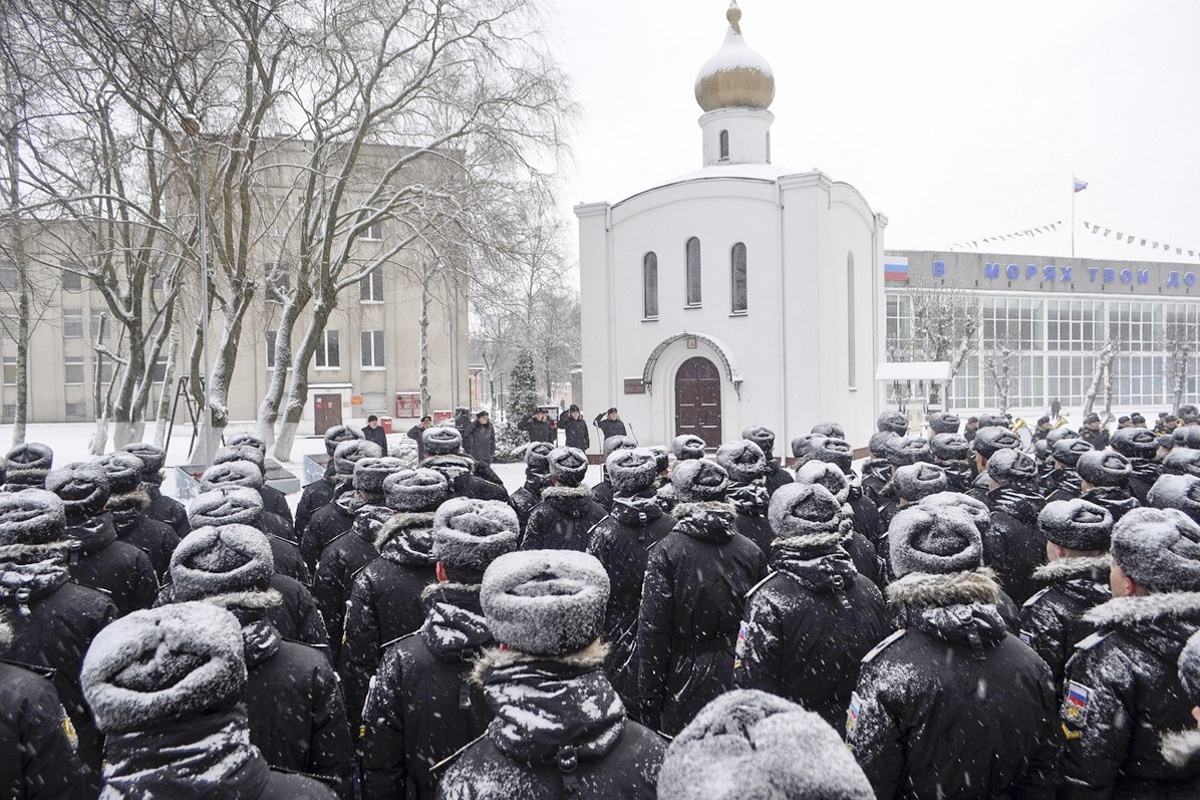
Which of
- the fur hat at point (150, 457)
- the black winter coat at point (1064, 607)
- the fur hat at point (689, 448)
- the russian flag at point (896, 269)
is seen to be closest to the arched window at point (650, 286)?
the fur hat at point (689, 448)

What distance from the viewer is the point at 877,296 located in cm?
2802

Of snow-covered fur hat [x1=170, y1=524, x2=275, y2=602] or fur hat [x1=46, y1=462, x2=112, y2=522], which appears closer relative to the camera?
snow-covered fur hat [x1=170, y1=524, x2=275, y2=602]

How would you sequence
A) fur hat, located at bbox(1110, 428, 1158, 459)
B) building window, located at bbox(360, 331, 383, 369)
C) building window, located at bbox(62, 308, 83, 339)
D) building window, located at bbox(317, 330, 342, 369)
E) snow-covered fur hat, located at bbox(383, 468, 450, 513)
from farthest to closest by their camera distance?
building window, located at bbox(62, 308, 83, 339) < building window, located at bbox(360, 331, 383, 369) < building window, located at bbox(317, 330, 342, 369) < fur hat, located at bbox(1110, 428, 1158, 459) < snow-covered fur hat, located at bbox(383, 468, 450, 513)

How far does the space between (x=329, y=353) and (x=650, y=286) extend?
21.6m

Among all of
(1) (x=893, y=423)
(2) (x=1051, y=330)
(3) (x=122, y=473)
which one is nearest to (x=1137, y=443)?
(1) (x=893, y=423)

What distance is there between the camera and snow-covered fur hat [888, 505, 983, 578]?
2.84m

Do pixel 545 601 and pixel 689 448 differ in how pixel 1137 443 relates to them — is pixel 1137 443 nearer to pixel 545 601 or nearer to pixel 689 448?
pixel 689 448

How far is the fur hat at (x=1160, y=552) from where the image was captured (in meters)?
2.79

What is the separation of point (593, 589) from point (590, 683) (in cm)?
24

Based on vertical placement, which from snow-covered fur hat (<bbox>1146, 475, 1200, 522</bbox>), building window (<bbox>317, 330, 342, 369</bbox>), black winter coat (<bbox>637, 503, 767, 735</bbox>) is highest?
building window (<bbox>317, 330, 342, 369</bbox>)

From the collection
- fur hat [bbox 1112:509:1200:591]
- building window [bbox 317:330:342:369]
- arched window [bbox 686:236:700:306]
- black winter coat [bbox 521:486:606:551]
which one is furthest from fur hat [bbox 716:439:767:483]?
building window [bbox 317:330:342:369]

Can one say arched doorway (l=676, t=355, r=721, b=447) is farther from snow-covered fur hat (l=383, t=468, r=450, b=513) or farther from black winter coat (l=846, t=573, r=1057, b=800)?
black winter coat (l=846, t=573, r=1057, b=800)

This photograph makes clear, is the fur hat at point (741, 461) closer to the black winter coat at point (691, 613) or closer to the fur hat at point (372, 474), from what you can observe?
the black winter coat at point (691, 613)

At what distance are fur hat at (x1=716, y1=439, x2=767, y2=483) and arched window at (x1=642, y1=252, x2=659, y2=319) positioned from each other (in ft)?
65.9
